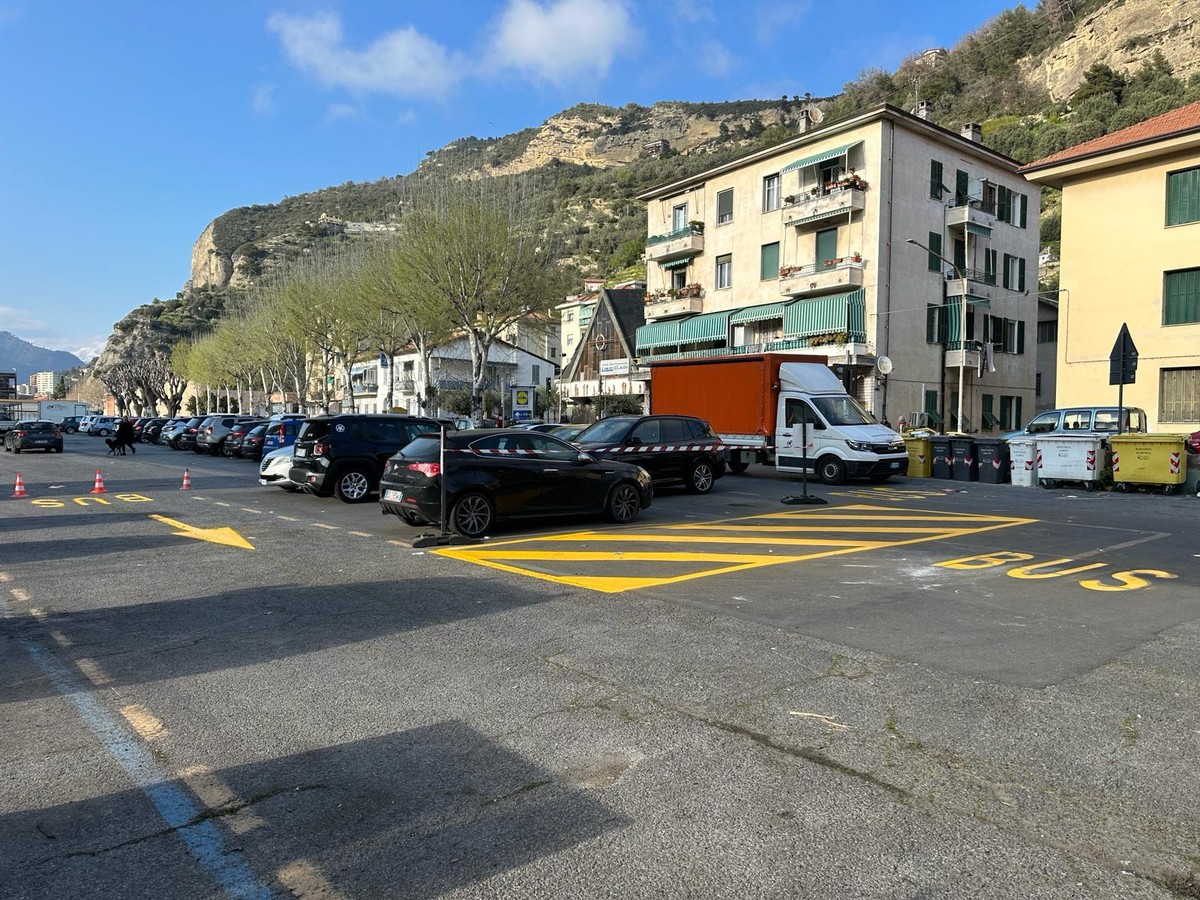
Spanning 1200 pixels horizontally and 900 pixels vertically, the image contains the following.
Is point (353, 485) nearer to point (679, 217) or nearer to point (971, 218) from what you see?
point (971, 218)

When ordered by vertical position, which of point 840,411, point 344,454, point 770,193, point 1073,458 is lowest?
point 1073,458

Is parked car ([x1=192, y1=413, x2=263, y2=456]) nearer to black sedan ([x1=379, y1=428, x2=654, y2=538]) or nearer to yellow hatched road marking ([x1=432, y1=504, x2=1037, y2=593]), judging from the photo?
black sedan ([x1=379, y1=428, x2=654, y2=538])

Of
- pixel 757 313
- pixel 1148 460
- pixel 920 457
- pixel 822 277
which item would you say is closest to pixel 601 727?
pixel 1148 460

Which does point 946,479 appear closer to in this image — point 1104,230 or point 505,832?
point 1104,230

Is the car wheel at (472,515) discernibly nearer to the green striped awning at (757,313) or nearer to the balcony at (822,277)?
the balcony at (822,277)

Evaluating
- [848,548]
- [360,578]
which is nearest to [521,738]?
[360,578]

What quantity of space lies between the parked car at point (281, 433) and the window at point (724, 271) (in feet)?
79.8

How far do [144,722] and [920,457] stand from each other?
70.0 feet

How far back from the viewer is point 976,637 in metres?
6.19

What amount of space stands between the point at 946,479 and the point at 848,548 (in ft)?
43.5

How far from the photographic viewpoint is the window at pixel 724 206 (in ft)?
142

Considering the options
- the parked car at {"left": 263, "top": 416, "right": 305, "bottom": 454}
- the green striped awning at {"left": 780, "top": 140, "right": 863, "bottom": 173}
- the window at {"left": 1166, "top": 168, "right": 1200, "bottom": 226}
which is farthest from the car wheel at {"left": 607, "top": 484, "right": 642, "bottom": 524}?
the green striped awning at {"left": 780, "top": 140, "right": 863, "bottom": 173}

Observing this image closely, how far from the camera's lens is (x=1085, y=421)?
2192cm

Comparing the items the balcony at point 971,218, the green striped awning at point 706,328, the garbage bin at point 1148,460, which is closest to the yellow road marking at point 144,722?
the garbage bin at point 1148,460
